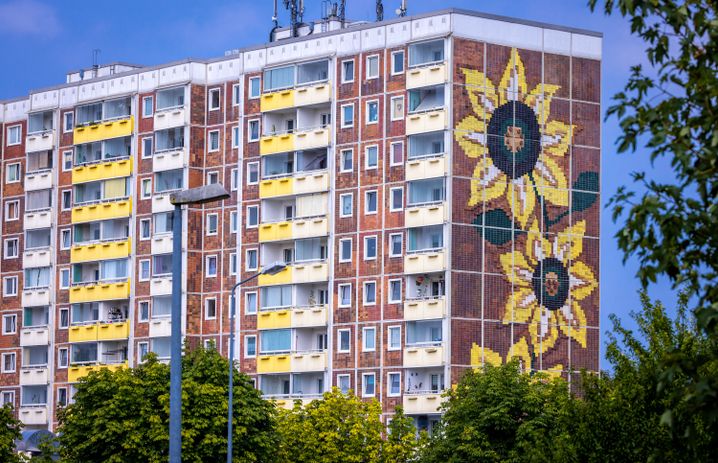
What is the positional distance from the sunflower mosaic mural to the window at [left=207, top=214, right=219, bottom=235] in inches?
859

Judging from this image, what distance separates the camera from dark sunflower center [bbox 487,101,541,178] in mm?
105375

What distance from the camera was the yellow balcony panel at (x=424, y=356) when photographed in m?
102

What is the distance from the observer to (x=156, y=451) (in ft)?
258

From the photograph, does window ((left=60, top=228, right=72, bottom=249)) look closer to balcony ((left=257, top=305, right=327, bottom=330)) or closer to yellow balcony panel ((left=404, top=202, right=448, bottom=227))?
balcony ((left=257, top=305, right=327, bottom=330))

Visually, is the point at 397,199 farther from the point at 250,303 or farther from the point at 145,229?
the point at 145,229

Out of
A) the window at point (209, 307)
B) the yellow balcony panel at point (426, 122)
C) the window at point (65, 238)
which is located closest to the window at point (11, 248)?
the window at point (65, 238)

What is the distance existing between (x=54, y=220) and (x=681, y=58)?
353ft

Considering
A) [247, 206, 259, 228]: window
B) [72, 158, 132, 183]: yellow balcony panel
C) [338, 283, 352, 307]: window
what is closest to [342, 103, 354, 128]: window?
[247, 206, 259, 228]: window

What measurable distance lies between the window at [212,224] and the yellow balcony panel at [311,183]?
8763mm

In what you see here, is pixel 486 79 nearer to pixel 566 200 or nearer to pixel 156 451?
pixel 566 200

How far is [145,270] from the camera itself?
400ft

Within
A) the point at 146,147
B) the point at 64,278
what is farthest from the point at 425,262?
the point at 64,278

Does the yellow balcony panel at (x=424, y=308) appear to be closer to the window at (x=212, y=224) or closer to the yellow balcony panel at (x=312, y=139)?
the yellow balcony panel at (x=312, y=139)

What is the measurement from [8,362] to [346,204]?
3482cm
